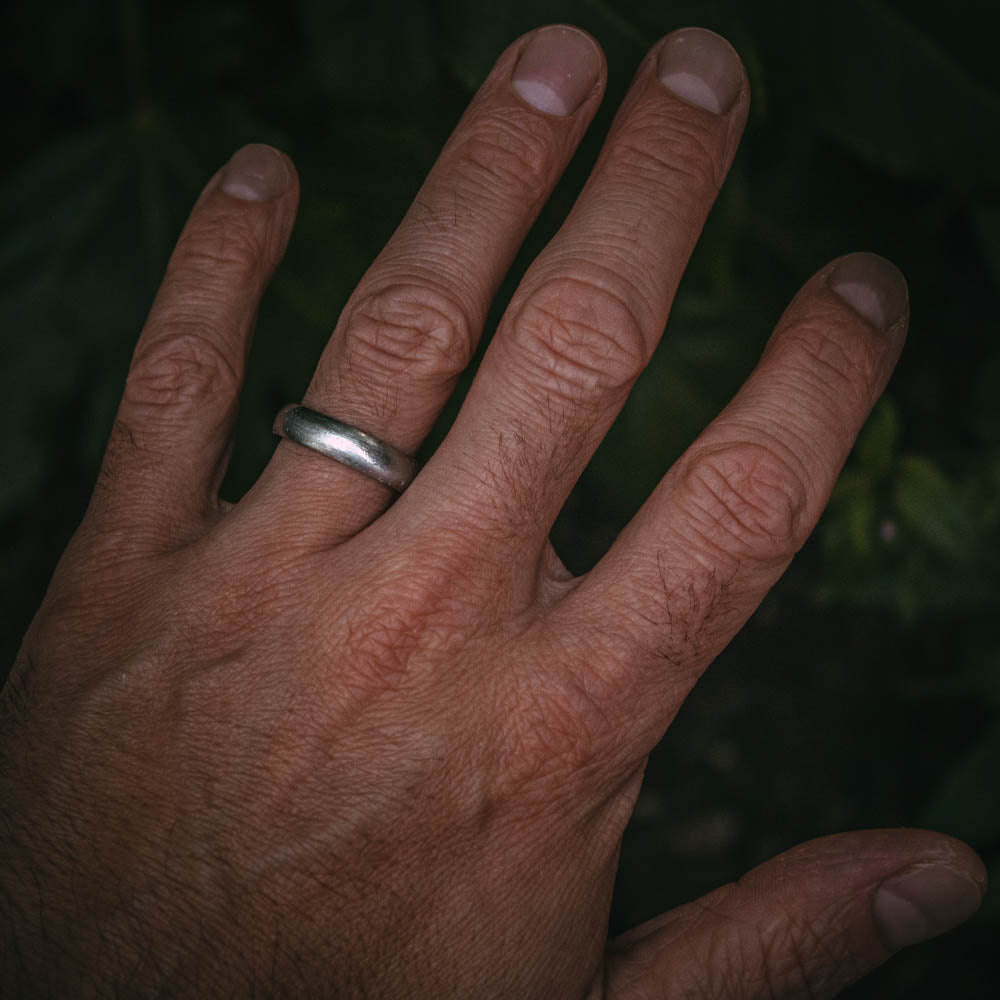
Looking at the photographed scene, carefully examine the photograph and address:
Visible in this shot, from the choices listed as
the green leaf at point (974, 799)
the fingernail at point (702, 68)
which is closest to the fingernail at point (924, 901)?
the green leaf at point (974, 799)

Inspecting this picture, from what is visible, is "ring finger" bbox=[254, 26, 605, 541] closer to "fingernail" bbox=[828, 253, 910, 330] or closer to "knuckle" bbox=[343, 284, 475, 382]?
"knuckle" bbox=[343, 284, 475, 382]

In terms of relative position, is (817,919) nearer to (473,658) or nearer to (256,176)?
(473,658)

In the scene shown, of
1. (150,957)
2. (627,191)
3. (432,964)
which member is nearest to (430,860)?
(432,964)

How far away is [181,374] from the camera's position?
118 centimetres

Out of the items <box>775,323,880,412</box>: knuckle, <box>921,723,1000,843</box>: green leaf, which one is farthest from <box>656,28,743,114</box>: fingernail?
<box>921,723,1000,843</box>: green leaf

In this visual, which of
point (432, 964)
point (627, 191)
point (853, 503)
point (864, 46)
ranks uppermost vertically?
point (864, 46)

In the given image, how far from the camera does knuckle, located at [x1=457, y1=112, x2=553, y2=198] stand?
1.12 metres

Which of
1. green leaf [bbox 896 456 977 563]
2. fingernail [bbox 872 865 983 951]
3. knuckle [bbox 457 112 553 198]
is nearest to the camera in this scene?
fingernail [bbox 872 865 983 951]

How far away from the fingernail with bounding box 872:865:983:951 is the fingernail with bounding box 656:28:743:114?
2.97 ft

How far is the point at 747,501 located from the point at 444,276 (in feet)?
1.48

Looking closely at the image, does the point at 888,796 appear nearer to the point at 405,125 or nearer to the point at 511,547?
the point at 511,547

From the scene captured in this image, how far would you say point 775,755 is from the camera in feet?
7.87

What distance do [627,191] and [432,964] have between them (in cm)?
91

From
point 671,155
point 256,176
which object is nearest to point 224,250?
point 256,176
